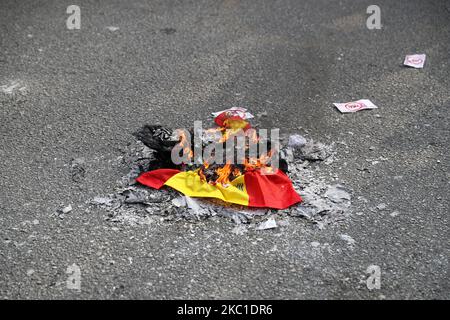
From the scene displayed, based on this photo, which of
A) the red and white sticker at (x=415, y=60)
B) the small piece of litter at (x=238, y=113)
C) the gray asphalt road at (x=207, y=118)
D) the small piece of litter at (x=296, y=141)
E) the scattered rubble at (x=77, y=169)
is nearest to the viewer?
the gray asphalt road at (x=207, y=118)

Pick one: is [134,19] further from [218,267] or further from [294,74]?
[218,267]

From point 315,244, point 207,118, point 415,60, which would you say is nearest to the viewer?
point 315,244

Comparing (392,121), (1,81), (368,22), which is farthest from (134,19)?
(392,121)

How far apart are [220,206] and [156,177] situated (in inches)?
20.3

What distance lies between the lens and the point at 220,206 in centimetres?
389

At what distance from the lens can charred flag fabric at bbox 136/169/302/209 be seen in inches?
153

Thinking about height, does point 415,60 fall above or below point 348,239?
above

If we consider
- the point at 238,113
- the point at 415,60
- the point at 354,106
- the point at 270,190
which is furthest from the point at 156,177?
the point at 415,60

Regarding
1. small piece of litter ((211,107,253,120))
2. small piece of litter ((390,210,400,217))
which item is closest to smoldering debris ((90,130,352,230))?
small piece of litter ((390,210,400,217))

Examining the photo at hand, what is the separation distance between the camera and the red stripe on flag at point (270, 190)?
12.7 ft

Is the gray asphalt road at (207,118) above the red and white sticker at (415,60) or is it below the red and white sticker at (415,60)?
below

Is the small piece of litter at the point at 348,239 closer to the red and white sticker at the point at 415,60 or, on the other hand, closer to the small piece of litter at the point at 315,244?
the small piece of litter at the point at 315,244

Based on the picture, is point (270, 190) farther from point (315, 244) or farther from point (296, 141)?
point (296, 141)

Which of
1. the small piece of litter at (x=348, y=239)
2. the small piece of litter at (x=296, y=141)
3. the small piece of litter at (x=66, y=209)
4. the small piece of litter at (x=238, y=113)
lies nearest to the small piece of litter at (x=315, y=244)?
the small piece of litter at (x=348, y=239)
